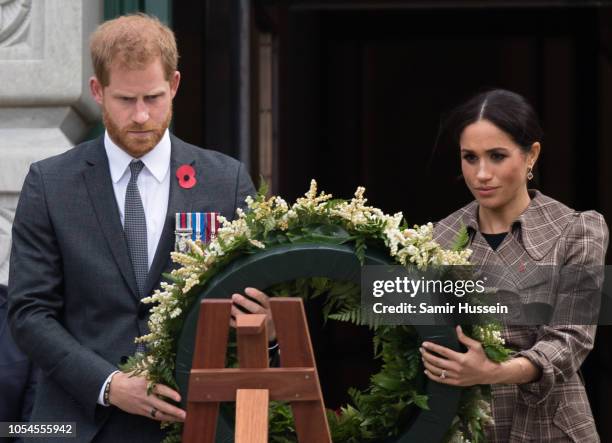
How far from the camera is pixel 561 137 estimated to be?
9953 mm

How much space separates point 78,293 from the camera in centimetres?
265

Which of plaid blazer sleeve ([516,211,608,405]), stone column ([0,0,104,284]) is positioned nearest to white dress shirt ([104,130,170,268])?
plaid blazer sleeve ([516,211,608,405])

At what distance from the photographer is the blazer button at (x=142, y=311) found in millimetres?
2664

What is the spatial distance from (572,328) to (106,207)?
108 centimetres

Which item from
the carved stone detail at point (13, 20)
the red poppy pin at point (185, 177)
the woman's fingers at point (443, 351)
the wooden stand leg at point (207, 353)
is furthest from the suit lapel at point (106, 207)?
the carved stone detail at point (13, 20)

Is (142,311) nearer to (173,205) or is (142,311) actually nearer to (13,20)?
(173,205)

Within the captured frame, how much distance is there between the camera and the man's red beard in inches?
106

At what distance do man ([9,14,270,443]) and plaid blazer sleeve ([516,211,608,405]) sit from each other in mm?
783

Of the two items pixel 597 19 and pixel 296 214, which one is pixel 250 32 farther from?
pixel 597 19

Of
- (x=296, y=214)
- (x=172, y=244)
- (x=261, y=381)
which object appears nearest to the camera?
(x=261, y=381)

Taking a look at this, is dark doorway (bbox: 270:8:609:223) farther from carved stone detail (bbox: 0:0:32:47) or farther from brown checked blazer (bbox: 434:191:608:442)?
brown checked blazer (bbox: 434:191:608:442)

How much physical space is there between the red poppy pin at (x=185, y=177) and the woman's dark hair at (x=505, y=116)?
61 cm

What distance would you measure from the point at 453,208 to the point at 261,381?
28.2ft

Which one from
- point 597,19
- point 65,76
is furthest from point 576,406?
point 597,19
